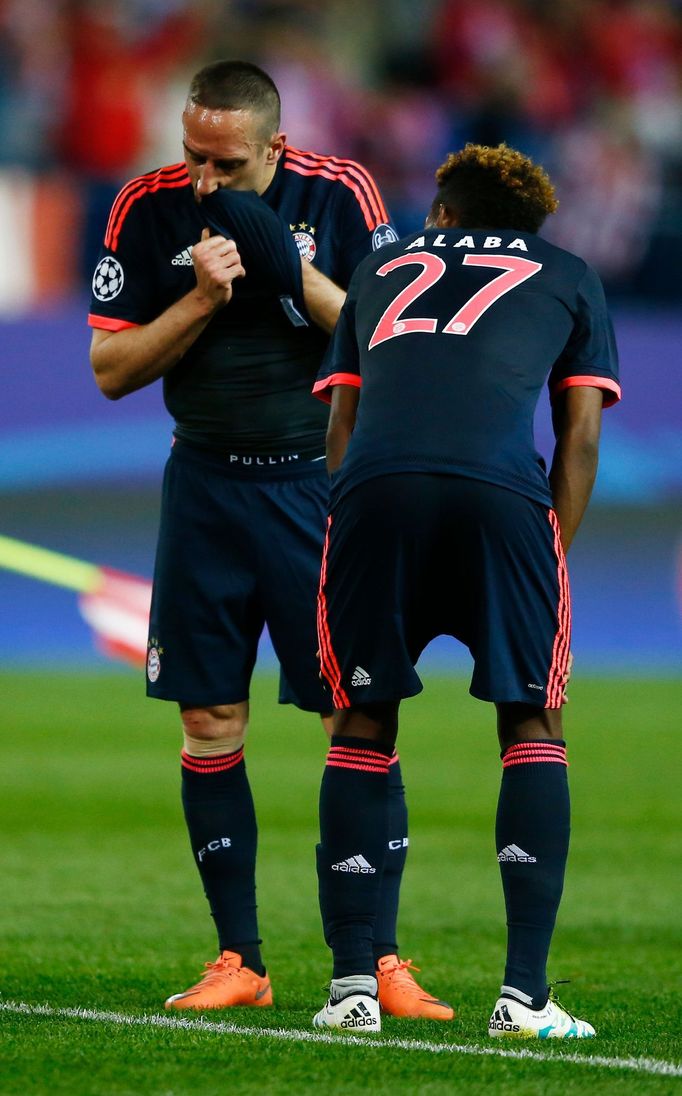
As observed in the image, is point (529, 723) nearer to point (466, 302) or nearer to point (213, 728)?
point (466, 302)

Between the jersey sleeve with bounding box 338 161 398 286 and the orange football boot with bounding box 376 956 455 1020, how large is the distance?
1762 millimetres

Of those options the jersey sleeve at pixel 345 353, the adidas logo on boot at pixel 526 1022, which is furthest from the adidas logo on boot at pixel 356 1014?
the jersey sleeve at pixel 345 353

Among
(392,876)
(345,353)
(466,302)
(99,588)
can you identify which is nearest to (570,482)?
(466,302)

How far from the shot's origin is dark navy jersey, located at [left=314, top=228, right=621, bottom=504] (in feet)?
13.0

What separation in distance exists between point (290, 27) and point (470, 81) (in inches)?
57.8

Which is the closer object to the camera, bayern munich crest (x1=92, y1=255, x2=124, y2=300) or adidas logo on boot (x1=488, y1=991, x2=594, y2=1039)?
adidas logo on boot (x1=488, y1=991, x2=594, y2=1039)

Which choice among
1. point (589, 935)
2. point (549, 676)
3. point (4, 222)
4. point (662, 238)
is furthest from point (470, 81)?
point (549, 676)

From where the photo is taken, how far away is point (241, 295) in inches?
188

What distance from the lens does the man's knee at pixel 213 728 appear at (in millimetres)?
4758

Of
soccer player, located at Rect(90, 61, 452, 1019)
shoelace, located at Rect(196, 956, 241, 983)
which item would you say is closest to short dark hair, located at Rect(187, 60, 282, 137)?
soccer player, located at Rect(90, 61, 452, 1019)

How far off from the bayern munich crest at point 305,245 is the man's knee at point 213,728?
116cm

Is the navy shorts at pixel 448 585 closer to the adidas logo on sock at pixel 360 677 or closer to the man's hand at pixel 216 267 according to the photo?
the adidas logo on sock at pixel 360 677

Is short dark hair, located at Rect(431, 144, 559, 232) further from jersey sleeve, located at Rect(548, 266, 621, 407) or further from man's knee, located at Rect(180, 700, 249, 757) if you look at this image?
man's knee, located at Rect(180, 700, 249, 757)

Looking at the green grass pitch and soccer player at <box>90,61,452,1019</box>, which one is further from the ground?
soccer player at <box>90,61,452,1019</box>
